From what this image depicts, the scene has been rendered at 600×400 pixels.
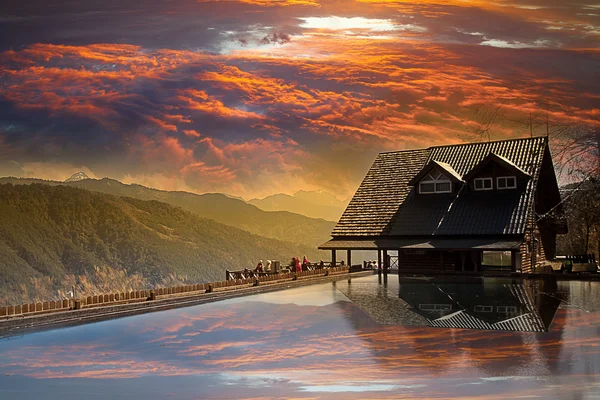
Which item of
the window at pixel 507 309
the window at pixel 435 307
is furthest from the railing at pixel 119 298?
the window at pixel 507 309

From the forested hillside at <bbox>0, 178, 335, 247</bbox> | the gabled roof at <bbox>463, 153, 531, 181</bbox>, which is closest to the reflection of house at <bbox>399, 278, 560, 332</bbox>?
the gabled roof at <bbox>463, 153, 531, 181</bbox>

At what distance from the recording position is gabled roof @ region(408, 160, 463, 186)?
31.4 metres

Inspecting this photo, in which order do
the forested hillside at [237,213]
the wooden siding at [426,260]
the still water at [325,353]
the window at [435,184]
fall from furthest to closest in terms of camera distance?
the forested hillside at [237,213] → the window at [435,184] → the wooden siding at [426,260] → the still water at [325,353]

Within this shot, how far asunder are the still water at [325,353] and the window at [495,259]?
569 inches

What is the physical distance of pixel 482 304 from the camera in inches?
727

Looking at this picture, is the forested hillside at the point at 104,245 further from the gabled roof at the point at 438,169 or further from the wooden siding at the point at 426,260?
the gabled roof at the point at 438,169

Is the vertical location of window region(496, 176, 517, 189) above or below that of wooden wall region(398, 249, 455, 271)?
above

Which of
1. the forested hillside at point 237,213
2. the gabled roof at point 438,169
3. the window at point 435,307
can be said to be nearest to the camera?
the window at point 435,307

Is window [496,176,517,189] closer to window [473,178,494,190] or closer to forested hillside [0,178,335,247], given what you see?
window [473,178,494,190]

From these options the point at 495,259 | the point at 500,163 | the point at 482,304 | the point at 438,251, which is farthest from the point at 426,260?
the point at 482,304

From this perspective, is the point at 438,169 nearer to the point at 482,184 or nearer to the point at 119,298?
the point at 482,184

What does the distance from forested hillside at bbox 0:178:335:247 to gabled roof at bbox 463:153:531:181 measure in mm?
71305

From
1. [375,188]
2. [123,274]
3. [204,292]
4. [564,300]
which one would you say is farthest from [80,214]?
[564,300]

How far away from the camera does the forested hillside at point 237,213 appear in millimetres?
100625
